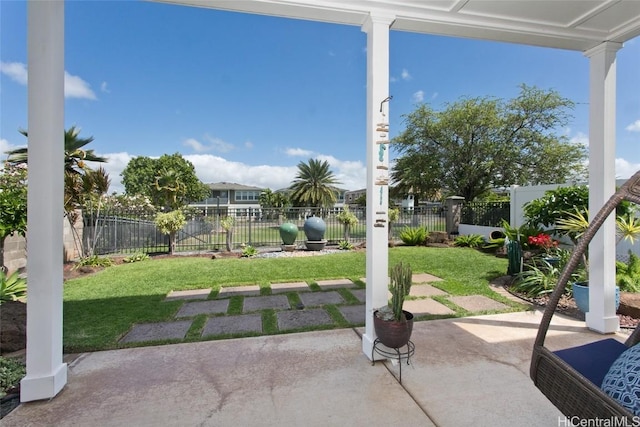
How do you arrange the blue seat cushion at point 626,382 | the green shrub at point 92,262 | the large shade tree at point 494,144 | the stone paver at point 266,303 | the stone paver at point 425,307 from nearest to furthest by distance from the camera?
the blue seat cushion at point 626,382, the stone paver at point 425,307, the stone paver at point 266,303, the green shrub at point 92,262, the large shade tree at point 494,144

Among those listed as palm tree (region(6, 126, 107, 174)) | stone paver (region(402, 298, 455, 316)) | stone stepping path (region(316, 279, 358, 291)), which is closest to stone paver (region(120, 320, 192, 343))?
stone stepping path (region(316, 279, 358, 291))

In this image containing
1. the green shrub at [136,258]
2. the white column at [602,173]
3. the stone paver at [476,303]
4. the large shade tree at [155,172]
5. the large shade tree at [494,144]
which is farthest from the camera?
the large shade tree at [155,172]

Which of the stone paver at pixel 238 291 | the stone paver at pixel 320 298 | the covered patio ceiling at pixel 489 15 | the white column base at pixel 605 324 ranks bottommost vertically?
the stone paver at pixel 238 291

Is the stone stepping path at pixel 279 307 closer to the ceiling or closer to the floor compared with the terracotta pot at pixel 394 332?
closer to the floor

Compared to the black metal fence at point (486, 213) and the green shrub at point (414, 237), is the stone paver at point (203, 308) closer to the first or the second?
the green shrub at point (414, 237)

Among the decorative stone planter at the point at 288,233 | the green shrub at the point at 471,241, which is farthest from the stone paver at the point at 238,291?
the green shrub at the point at 471,241

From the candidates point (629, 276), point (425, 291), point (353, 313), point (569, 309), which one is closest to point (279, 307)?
point (353, 313)

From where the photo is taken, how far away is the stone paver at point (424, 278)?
526cm

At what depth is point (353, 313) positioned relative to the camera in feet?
12.1

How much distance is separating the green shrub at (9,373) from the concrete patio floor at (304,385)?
12.2 inches

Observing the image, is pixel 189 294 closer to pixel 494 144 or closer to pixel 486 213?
pixel 486 213

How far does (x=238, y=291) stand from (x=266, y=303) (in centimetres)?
85

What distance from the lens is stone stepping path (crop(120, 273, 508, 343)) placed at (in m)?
3.21

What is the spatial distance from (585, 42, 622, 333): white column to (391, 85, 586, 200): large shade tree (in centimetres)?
1293
